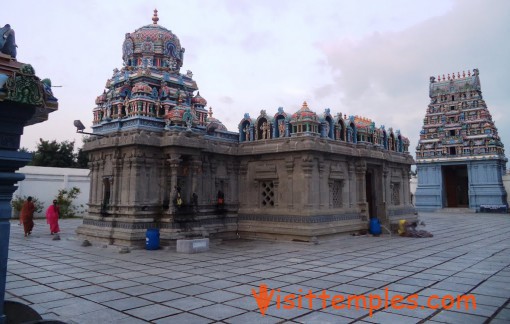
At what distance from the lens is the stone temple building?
1441 centimetres

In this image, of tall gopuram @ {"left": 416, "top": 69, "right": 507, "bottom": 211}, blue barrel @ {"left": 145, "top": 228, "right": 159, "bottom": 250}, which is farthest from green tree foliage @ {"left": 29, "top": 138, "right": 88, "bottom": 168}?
tall gopuram @ {"left": 416, "top": 69, "right": 507, "bottom": 211}

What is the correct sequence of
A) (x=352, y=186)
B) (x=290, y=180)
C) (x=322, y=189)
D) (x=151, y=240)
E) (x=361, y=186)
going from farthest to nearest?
(x=361, y=186)
(x=352, y=186)
(x=322, y=189)
(x=290, y=180)
(x=151, y=240)

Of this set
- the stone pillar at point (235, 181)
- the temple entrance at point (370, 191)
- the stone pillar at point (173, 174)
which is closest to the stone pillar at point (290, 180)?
the stone pillar at point (235, 181)

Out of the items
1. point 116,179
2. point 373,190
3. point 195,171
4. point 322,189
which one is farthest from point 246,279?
point 373,190

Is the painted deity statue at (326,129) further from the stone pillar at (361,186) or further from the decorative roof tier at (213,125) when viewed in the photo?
the decorative roof tier at (213,125)

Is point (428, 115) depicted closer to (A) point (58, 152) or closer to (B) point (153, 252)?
(B) point (153, 252)

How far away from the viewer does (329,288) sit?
774cm

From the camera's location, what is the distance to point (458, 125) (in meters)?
39.1

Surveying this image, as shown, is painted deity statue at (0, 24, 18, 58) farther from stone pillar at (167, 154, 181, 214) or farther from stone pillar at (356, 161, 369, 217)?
stone pillar at (356, 161, 369, 217)

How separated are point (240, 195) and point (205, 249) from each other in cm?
520

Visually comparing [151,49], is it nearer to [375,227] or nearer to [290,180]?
[290,180]

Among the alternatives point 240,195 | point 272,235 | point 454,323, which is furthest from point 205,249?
point 454,323

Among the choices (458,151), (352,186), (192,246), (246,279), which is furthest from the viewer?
(458,151)

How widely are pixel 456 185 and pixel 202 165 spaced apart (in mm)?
36110
